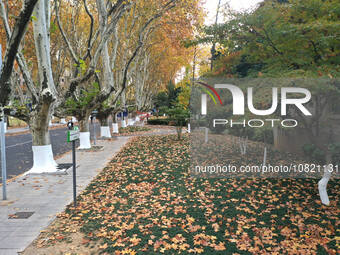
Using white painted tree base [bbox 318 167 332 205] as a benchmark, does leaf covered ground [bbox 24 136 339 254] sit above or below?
below

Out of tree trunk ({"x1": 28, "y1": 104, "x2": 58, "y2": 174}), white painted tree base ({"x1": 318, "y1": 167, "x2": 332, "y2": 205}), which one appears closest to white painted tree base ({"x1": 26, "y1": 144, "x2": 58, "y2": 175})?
tree trunk ({"x1": 28, "y1": 104, "x2": 58, "y2": 174})

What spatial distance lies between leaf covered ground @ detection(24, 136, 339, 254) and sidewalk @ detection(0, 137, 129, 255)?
28cm

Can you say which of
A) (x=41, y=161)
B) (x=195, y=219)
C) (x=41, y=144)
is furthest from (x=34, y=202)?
(x=195, y=219)

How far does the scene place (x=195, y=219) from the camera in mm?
5688

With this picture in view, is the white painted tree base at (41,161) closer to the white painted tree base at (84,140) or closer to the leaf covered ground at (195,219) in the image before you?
the leaf covered ground at (195,219)

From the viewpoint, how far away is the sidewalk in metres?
4.99

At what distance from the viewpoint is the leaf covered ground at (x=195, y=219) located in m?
4.62

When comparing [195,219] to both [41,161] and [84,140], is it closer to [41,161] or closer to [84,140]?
[41,161]

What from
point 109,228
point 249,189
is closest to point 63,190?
point 109,228

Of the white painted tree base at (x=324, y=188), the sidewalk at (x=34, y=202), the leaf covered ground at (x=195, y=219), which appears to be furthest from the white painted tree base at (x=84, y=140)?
the white painted tree base at (x=324, y=188)

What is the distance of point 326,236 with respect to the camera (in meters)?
4.96

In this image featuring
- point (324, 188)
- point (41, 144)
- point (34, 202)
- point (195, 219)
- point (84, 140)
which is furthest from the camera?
point (84, 140)

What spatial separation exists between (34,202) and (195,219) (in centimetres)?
412

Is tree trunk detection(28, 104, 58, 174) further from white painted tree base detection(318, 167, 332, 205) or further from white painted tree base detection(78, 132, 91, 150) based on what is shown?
white painted tree base detection(318, 167, 332, 205)
